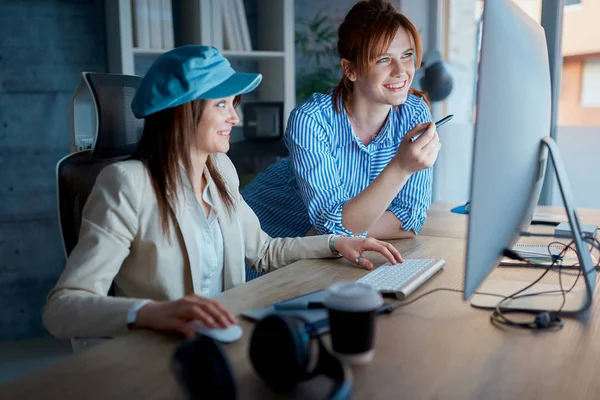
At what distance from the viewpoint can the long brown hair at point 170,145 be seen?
50.9 inches

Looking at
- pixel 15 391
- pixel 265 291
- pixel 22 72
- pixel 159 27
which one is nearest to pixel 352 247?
pixel 265 291

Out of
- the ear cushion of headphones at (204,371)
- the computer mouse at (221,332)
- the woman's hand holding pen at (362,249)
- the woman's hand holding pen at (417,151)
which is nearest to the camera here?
the ear cushion of headphones at (204,371)

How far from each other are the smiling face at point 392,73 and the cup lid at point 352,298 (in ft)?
3.40

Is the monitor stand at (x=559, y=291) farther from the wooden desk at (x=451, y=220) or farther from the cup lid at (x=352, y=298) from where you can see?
the wooden desk at (x=451, y=220)

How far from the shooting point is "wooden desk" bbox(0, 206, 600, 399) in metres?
0.79

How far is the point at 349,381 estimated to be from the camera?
73cm

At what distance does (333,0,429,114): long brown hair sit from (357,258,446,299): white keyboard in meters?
0.63

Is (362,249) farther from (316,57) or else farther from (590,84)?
(316,57)

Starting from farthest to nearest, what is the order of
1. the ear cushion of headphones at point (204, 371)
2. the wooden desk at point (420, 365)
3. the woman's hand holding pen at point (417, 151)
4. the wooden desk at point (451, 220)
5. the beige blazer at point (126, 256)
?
1. the wooden desk at point (451, 220)
2. the woman's hand holding pen at point (417, 151)
3. the beige blazer at point (126, 256)
4. the wooden desk at point (420, 365)
5. the ear cushion of headphones at point (204, 371)

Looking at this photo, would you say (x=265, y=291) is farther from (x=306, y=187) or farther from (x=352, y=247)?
(x=306, y=187)

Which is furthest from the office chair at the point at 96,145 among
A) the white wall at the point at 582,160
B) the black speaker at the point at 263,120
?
the white wall at the point at 582,160

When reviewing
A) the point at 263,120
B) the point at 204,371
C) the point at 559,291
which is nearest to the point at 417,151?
the point at 559,291

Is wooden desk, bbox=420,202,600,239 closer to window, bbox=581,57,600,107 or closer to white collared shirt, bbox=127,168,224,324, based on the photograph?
white collared shirt, bbox=127,168,224,324

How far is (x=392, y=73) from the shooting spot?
1763 millimetres
